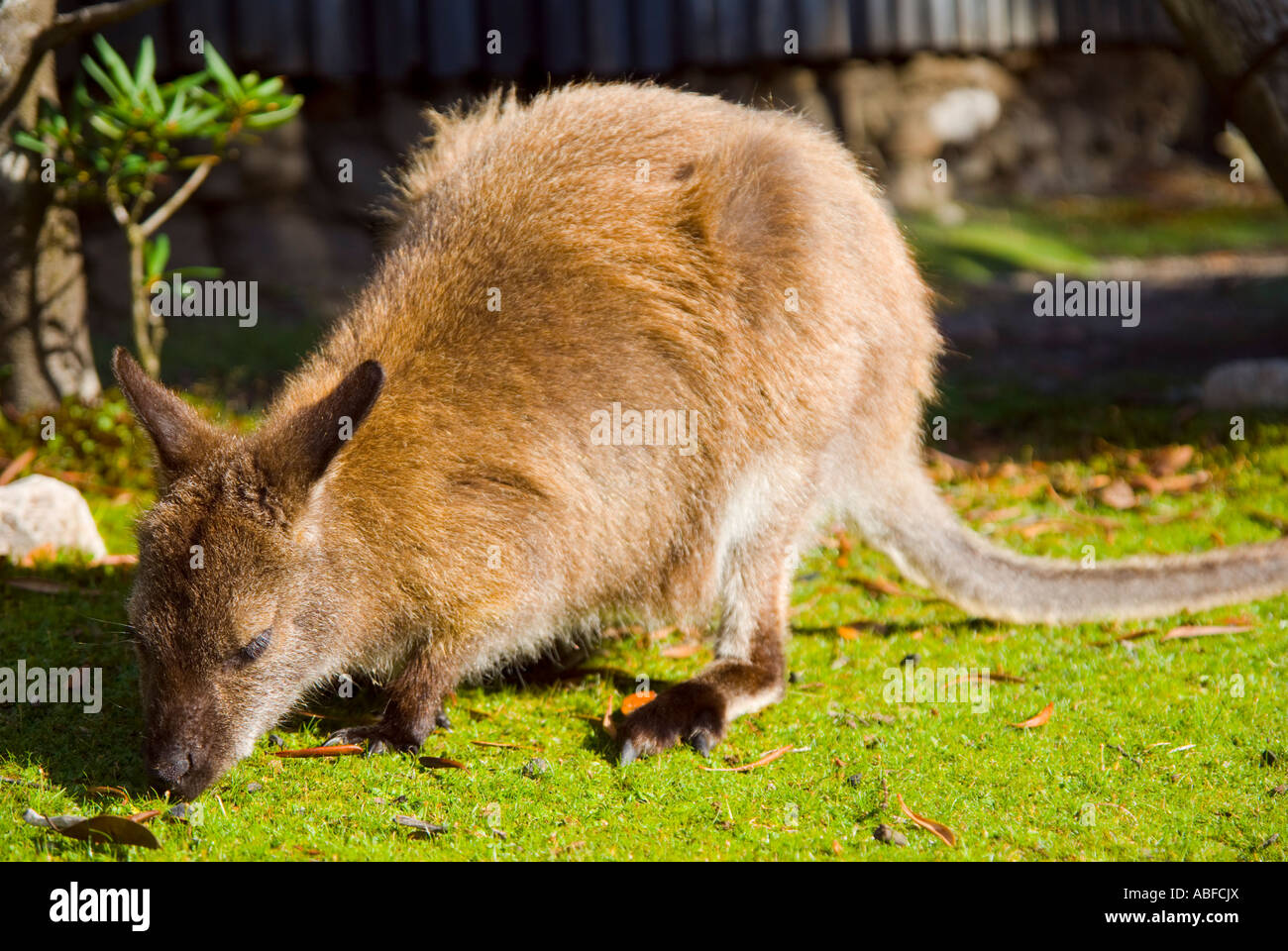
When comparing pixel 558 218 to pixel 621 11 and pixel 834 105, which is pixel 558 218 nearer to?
pixel 621 11

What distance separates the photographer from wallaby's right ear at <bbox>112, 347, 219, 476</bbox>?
11.2ft

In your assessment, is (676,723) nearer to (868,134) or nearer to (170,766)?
(170,766)

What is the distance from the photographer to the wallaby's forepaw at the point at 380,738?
12.0ft

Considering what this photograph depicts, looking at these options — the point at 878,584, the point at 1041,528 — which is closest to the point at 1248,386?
the point at 1041,528

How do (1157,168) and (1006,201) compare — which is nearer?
(1006,201)

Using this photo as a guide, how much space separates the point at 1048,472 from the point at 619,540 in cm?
295

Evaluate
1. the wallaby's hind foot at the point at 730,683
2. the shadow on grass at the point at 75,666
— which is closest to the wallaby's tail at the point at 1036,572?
the wallaby's hind foot at the point at 730,683

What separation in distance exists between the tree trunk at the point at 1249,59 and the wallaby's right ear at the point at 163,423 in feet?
14.4

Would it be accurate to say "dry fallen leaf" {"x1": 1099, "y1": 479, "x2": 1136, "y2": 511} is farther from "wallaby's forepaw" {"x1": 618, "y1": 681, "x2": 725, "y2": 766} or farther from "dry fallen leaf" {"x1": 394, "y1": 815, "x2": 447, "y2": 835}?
"dry fallen leaf" {"x1": 394, "y1": 815, "x2": 447, "y2": 835}

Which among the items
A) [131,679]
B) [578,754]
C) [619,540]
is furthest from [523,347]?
[131,679]

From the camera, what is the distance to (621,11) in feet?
29.4

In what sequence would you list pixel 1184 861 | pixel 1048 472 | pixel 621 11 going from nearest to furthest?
pixel 1184 861 < pixel 1048 472 < pixel 621 11

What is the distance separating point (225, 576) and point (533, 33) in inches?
252

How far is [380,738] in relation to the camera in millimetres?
3689
